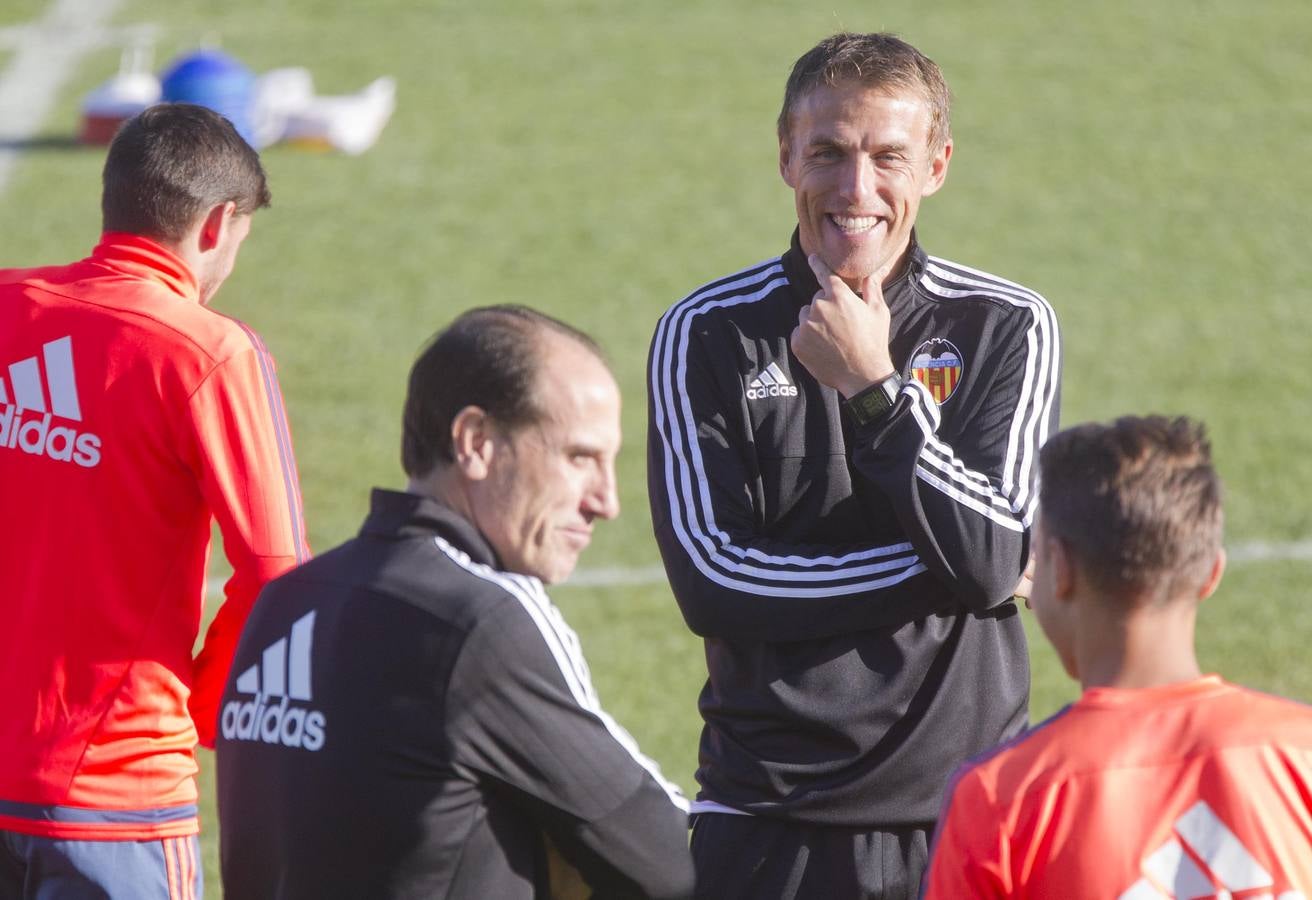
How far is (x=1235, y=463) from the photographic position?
9352 millimetres

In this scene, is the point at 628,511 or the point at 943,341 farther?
the point at 628,511

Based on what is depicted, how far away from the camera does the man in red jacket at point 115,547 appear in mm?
3283

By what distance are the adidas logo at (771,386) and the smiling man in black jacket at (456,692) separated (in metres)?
0.89

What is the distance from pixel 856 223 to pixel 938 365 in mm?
336

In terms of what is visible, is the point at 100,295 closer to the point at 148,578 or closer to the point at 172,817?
the point at 148,578

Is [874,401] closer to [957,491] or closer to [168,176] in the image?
[957,491]

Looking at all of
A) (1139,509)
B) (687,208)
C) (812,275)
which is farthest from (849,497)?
(687,208)

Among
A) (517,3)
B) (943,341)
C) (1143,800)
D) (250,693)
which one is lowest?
(1143,800)

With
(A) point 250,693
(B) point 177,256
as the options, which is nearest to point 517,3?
(B) point 177,256

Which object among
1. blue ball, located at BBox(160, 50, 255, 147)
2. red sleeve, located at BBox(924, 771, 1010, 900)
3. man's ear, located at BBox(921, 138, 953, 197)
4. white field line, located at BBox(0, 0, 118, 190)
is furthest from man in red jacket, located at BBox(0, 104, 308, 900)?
white field line, located at BBox(0, 0, 118, 190)

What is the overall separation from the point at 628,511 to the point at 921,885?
5823 mm

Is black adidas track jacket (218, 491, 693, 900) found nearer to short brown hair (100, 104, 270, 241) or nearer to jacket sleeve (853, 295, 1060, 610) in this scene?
jacket sleeve (853, 295, 1060, 610)

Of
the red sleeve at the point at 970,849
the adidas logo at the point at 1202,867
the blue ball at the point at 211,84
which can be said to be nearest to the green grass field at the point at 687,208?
the blue ball at the point at 211,84

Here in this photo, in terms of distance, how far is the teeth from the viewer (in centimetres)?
343
